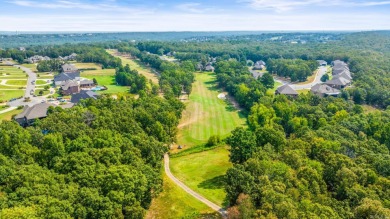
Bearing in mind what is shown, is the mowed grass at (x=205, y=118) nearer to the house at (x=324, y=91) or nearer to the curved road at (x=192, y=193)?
the curved road at (x=192, y=193)

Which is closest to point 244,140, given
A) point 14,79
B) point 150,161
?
point 150,161

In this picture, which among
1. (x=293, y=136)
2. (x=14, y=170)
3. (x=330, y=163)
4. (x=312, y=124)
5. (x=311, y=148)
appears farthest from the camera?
(x=312, y=124)

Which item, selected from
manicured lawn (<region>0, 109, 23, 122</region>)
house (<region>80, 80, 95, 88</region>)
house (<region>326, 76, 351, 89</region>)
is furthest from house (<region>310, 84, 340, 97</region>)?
manicured lawn (<region>0, 109, 23, 122</region>)

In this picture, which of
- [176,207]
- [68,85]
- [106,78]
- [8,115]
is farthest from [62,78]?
[176,207]

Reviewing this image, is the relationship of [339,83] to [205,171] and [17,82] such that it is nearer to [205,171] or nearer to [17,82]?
[205,171]

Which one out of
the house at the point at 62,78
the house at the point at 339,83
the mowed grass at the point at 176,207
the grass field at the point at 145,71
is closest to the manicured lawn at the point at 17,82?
the house at the point at 62,78

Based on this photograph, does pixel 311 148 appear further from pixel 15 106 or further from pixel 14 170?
pixel 15 106
